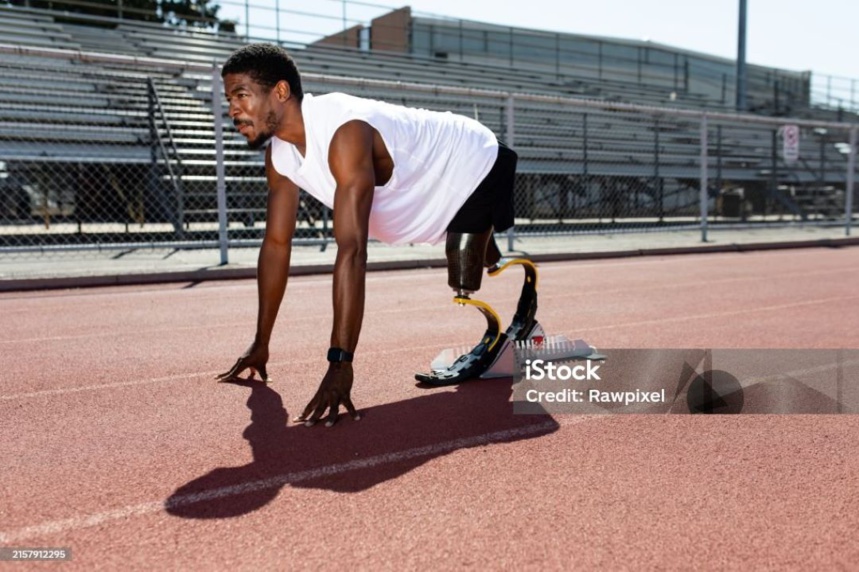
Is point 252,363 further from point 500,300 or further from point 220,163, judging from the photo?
point 220,163

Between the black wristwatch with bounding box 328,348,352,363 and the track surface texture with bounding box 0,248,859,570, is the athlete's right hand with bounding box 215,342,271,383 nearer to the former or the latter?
the track surface texture with bounding box 0,248,859,570

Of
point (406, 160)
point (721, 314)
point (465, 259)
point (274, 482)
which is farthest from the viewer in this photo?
point (721, 314)

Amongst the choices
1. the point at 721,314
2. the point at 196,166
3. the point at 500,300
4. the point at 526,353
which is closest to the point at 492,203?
the point at 526,353

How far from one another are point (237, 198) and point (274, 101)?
9440 mm

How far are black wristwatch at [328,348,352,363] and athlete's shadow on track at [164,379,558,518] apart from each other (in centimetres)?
28

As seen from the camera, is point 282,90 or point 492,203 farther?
point 492,203

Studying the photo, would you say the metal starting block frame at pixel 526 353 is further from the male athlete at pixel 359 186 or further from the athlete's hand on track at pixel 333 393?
the athlete's hand on track at pixel 333 393

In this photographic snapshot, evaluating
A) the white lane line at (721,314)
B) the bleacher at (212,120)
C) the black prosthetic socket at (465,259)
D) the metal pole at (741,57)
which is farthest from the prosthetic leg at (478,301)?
the metal pole at (741,57)

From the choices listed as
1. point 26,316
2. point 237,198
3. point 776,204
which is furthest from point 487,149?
point 776,204

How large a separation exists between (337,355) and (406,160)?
3.12 feet

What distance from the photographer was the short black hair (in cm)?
326

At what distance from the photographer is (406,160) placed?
11.4 ft

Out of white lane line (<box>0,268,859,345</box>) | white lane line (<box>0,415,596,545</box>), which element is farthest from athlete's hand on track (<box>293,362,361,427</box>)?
white lane line (<box>0,268,859,345</box>)

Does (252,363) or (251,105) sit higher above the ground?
(251,105)
